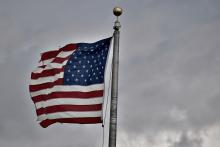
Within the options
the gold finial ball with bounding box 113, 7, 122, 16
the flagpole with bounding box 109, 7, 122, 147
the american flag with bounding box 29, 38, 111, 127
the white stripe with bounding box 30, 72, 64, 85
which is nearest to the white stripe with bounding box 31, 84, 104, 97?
the american flag with bounding box 29, 38, 111, 127

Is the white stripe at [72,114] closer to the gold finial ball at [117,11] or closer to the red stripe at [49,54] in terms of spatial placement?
the red stripe at [49,54]

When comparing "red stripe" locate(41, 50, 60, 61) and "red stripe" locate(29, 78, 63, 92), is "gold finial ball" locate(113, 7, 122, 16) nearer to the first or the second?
"red stripe" locate(41, 50, 60, 61)

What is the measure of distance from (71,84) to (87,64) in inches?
45.8

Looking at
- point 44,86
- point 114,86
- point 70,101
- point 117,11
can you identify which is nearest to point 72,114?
point 70,101

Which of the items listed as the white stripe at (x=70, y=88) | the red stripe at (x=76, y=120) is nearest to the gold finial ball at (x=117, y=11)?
the white stripe at (x=70, y=88)

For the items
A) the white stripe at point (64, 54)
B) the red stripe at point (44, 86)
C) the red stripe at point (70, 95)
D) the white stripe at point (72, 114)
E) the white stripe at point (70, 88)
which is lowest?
the white stripe at point (72, 114)

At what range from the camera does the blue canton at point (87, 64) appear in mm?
22438

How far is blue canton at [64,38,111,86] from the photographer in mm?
22438

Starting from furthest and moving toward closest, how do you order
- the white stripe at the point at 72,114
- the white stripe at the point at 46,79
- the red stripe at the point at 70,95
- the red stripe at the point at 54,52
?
the red stripe at the point at 54,52
the white stripe at the point at 46,79
the red stripe at the point at 70,95
the white stripe at the point at 72,114

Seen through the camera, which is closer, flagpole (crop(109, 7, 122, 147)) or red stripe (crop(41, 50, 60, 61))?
flagpole (crop(109, 7, 122, 147))

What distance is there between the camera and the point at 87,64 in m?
23.0

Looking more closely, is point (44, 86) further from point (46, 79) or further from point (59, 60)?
point (59, 60)

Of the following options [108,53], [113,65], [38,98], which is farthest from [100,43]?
[38,98]

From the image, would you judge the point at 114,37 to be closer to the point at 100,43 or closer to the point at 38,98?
the point at 100,43
